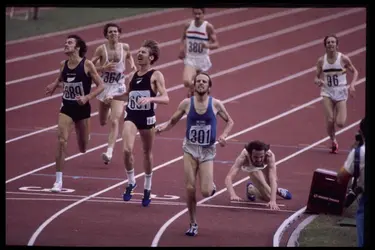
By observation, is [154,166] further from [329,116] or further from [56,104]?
[56,104]

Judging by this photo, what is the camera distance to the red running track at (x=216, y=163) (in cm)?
1150

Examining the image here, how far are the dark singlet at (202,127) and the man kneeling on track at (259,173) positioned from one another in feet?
3.65

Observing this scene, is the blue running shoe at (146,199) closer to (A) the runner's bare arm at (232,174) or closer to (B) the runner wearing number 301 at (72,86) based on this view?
(A) the runner's bare arm at (232,174)

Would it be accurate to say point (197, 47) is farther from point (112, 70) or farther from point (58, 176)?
point (58, 176)

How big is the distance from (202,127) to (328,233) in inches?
66.1

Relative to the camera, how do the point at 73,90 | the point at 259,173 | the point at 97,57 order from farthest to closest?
the point at 97,57
the point at 73,90
the point at 259,173

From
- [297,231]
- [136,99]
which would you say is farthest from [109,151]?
[297,231]

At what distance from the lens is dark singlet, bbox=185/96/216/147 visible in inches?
452

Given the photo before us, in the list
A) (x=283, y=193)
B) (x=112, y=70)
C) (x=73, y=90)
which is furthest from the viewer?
(x=112, y=70)

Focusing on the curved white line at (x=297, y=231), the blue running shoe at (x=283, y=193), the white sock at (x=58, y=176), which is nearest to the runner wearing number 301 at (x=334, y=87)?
the blue running shoe at (x=283, y=193)

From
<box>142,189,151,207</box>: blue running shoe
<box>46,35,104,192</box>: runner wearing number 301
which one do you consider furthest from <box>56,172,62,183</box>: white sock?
<box>142,189,151,207</box>: blue running shoe

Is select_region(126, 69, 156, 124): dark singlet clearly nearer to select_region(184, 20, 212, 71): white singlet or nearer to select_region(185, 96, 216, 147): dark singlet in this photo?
select_region(185, 96, 216, 147): dark singlet

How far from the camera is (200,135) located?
1148 cm

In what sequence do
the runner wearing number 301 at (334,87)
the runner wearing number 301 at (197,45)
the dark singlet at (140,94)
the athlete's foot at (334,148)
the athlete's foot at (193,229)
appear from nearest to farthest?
the athlete's foot at (193,229), the dark singlet at (140,94), the runner wearing number 301 at (334,87), the athlete's foot at (334,148), the runner wearing number 301 at (197,45)
